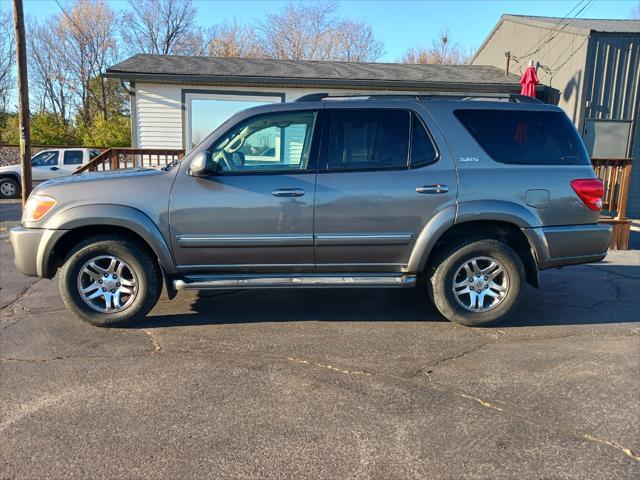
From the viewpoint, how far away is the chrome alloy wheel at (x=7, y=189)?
15531mm

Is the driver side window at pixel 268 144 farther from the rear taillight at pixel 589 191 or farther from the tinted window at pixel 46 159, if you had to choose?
the tinted window at pixel 46 159

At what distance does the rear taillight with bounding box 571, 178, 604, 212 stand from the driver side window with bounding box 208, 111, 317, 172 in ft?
8.07

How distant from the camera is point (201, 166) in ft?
12.9

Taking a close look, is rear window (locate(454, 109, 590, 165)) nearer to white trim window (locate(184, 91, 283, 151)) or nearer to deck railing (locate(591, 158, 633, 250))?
deck railing (locate(591, 158, 633, 250))

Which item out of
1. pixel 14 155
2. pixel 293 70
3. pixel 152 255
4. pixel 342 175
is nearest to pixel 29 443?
pixel 152 255

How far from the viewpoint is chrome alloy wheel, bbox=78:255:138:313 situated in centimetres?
416

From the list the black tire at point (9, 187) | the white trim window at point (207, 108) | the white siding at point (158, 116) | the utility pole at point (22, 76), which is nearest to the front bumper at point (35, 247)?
the utility pole at point (22, 76)

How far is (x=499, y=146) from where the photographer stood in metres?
4.31

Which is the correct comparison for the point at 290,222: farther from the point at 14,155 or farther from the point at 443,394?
the point at 14,155

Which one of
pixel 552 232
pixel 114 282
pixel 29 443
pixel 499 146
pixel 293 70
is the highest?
pixel 293 70

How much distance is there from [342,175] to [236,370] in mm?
1866

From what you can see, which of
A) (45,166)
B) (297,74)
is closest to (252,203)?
(297,74)

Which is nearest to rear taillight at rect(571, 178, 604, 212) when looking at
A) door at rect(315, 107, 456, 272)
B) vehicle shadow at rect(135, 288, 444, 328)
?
door at rect(315, 107, 456, 272)

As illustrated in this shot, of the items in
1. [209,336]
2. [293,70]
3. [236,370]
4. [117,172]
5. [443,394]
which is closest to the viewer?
[443,394]
